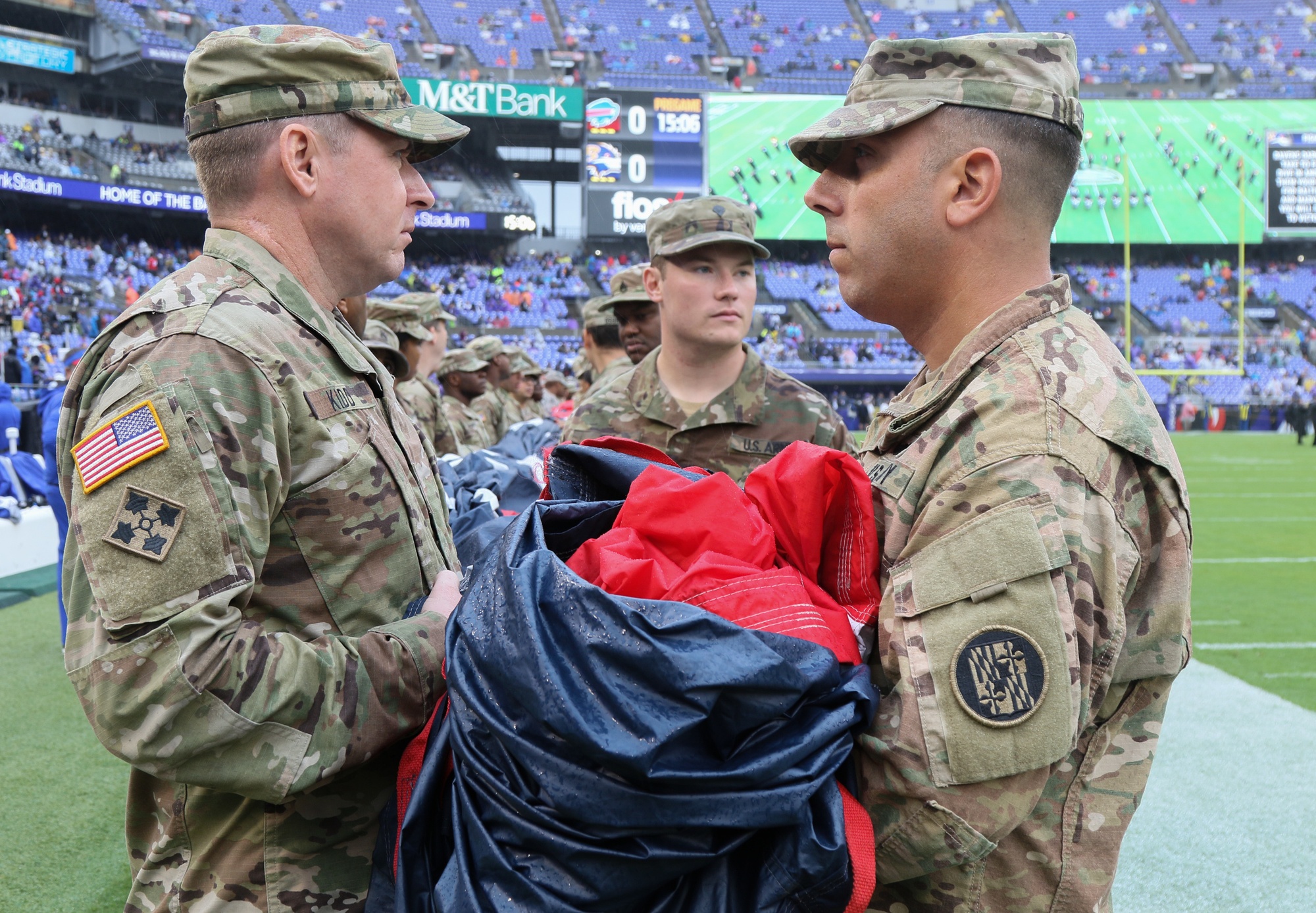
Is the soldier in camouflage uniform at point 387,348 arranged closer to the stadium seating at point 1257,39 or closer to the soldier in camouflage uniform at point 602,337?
the soldier in camouflage uniform at point 602,337

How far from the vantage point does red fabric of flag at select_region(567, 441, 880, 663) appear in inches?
46.6

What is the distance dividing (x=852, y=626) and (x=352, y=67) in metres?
1.25

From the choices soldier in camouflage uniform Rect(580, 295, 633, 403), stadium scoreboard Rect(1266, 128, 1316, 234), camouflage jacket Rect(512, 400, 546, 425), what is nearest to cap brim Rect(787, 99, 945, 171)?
soldier in camouflage uniform Rect(580, 295, 633, 403)

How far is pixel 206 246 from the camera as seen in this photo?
5.53 feet

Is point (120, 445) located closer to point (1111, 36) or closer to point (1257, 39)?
point (1111, 36)

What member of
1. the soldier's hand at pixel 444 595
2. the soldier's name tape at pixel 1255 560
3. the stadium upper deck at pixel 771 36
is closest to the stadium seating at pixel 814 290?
the stadium upper deck at pixel 771 36

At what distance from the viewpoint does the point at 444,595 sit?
161cm

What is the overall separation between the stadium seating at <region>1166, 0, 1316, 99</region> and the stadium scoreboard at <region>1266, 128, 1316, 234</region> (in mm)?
8376

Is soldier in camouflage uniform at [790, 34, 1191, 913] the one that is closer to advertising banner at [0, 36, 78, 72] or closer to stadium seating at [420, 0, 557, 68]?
advertising banner at [0, 36, 78, 72]

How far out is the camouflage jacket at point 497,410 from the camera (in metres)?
9.41

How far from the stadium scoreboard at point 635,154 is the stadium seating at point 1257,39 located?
24.3m

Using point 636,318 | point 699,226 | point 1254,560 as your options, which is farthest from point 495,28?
point 699,226

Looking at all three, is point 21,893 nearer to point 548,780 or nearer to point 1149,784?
point 548,780

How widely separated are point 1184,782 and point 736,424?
249 centimetres
